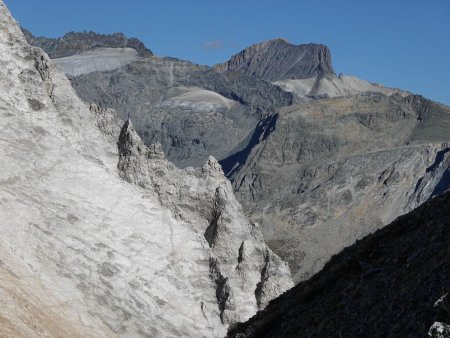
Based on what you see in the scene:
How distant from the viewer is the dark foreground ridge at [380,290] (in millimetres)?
20359

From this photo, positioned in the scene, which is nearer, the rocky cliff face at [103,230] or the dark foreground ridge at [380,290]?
the dark foreground ridge at [380,290]

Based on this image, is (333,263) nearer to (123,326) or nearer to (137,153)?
(123,326)

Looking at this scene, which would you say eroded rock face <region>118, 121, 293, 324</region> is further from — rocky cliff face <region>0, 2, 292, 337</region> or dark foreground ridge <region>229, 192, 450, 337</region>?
dark foreground ridge <region>229, 192, 450, 337</region>

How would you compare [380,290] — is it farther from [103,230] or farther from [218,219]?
[218,219]

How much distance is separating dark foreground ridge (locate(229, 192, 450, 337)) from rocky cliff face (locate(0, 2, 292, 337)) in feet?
22.3

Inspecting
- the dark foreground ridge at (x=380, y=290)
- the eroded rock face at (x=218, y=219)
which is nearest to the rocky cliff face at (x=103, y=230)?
the eroded rock face at (x=218, y=219)

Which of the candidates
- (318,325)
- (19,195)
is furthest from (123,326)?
(318,325)

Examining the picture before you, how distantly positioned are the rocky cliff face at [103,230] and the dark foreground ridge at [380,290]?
6.80 m

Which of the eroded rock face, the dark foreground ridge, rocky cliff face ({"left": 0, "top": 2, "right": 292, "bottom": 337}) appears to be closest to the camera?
the dark foreground ridge

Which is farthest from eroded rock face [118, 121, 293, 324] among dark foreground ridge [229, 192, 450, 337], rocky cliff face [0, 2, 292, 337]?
dark foreground ridge [229, 192, 450, 337]

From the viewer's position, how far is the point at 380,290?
929 inches

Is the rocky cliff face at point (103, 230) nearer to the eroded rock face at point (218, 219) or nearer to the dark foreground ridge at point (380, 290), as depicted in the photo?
the eroded rock face at point (218, 219)

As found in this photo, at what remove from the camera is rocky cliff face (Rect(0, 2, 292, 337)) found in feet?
119

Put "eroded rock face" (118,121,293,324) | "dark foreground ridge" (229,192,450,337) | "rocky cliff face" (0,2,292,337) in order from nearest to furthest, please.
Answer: "dark foreground ridge" (229,192,450,337) → "rocky cliff face" (0,2,292,337) → "eroded rock face" (118,121,293,324)
